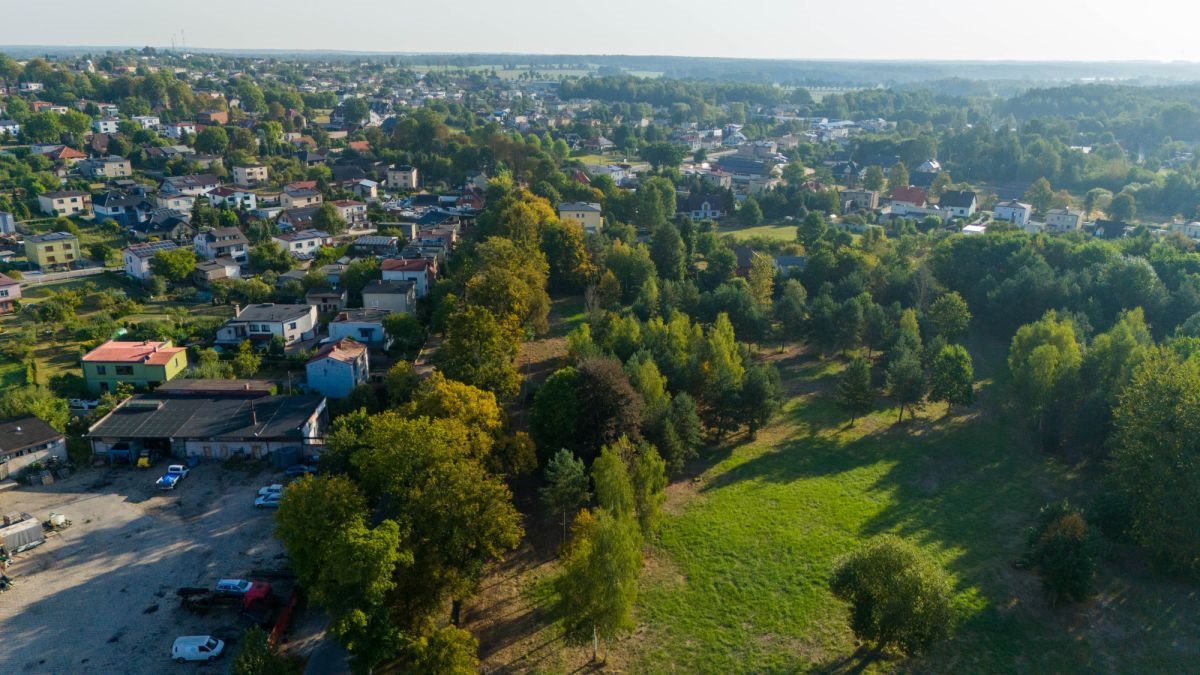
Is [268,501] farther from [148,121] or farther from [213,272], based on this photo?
[148,121]

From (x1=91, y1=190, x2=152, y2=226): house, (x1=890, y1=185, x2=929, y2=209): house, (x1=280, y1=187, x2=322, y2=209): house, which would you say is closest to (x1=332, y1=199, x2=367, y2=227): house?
(x1=280, y1=187, x2=322, y2=209): house

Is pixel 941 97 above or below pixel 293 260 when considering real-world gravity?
above

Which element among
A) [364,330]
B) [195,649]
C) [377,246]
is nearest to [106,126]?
[377,246]

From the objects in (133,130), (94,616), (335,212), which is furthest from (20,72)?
(94,616)

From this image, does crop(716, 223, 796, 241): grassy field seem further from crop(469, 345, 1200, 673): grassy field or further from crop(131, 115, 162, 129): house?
crop(131, 115, 162, 129): house

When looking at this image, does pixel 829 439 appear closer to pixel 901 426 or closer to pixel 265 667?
pixel 901 426
